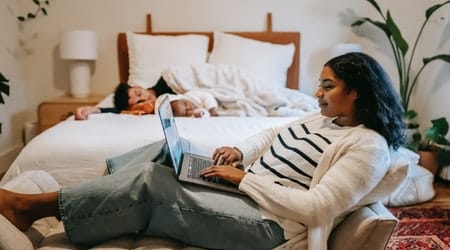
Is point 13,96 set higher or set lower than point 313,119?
lower

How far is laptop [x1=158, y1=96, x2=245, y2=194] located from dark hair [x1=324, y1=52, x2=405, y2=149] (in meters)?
0.44

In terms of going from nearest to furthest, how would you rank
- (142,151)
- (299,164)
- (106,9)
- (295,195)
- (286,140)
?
(295,195), (299,164), (286,140), (142,151), (106,9)

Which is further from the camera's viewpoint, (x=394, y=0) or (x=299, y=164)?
(x=394, y=0)

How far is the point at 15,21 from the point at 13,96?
57 centimetres

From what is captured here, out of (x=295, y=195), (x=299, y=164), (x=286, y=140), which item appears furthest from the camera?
(x=286, y=140)

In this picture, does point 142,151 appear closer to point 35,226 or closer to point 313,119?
point 35,226

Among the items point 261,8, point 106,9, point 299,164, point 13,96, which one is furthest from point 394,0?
point 13,96

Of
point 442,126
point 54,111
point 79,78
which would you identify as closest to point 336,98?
point 442,126

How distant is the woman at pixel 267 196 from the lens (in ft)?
3.93

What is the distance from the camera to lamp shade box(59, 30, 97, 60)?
3139 millimetres

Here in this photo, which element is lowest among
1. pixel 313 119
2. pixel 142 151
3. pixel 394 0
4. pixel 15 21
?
pixel 142 151

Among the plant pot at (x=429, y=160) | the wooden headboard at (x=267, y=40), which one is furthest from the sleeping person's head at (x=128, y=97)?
the plant pot at (x=429, y=160)

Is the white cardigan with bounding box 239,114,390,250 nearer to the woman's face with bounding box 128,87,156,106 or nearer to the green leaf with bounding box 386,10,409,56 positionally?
the woman's face with bounding box 128,87,156,106

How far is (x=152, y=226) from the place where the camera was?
1287 millimetres
